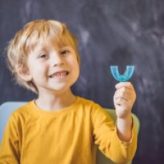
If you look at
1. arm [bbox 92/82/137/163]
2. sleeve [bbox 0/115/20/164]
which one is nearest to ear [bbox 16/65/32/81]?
sleeve [bbox 0/115/20/164]

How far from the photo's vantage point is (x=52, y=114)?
95 centimetres

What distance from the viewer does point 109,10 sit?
1026mm

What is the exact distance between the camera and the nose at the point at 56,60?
906 mm

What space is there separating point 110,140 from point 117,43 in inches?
12.0

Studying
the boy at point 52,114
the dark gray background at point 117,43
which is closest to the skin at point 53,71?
the boy at point 52,114

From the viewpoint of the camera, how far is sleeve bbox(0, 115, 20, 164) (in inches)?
38.2

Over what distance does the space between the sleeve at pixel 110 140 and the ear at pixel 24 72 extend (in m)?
0.20

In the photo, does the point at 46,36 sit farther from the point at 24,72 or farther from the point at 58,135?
the point at 58,135

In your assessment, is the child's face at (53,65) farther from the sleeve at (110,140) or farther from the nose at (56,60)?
the sleeve at (110,140)

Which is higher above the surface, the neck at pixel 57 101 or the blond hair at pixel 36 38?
the blond hair at pixel 36 38

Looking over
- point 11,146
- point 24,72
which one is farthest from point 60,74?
point 11,146

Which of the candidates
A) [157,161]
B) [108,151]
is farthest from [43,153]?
[157,161]

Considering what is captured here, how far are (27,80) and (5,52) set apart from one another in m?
0.17

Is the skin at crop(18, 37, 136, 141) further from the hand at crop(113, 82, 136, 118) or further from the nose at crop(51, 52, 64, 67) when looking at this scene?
the hand at crop(113, 82, 136, 118)
